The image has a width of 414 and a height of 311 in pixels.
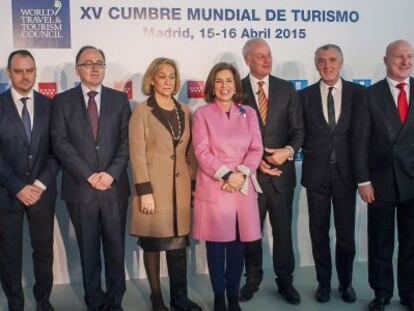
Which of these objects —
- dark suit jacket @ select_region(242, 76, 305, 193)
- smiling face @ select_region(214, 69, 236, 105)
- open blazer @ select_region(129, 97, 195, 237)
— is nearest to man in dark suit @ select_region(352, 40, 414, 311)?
dark suit jacket @ select_region(242, 76, 305, 193)

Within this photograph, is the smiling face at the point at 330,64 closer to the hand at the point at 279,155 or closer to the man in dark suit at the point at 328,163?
the man in dark suit at the point at 328,163

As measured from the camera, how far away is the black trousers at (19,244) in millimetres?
3086

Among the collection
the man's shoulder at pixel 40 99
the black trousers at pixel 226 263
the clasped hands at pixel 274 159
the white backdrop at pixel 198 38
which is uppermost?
the white backdrop at pixel 198 38

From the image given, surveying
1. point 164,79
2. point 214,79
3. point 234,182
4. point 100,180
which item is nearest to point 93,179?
point 100,180

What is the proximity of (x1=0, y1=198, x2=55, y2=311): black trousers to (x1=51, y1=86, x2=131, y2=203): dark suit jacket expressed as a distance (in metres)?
0.20

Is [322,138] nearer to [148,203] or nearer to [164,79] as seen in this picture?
[164,79]

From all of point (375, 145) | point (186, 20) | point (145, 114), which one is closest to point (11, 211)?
point (145, 114)

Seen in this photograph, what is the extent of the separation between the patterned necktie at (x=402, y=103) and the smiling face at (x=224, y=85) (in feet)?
3.39

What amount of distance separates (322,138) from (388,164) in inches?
17.8

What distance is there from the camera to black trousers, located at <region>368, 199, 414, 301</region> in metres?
3.19

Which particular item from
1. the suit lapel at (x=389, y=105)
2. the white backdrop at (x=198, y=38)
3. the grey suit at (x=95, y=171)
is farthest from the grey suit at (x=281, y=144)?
the grey suit at (x=95, y=171)

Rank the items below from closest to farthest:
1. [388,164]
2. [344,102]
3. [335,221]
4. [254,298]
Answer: [388,164] < [344,102] < [335,221] < [254,298]

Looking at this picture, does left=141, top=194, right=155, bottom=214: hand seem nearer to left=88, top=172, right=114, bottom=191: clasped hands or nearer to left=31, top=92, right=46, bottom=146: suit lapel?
left=88, top=172, right=114, bottom=191: clasped hands

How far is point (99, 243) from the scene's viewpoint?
3186 mm
